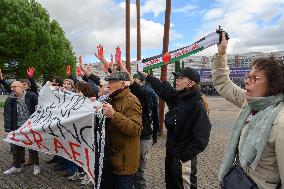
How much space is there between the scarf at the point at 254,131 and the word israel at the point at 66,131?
172 centimetres

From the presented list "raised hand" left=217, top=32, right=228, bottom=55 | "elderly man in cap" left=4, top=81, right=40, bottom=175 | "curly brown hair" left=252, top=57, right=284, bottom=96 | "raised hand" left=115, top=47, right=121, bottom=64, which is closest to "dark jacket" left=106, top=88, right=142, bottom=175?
"raised hand" left=115, top=47, right=121, bottom=64

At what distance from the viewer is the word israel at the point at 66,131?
4.07 metres

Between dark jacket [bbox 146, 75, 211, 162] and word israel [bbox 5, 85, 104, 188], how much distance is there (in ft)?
2.84

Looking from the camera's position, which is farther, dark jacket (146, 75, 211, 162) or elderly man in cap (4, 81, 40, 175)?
elderly man in cap (4, 81, 40, 175)

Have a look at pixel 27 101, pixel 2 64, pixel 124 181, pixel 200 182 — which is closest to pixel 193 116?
pixel 124 181

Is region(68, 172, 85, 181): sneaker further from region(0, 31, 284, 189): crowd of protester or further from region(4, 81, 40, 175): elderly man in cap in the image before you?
region(4, 81, 40, 175): elderly man in cap

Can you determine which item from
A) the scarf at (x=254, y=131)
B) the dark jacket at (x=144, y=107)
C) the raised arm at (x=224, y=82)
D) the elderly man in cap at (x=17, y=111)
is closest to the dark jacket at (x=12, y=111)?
the elderly man in cap at (x=17, y=111)

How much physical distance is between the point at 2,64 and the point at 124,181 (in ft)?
85.4

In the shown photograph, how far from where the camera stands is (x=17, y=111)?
6.58 meters

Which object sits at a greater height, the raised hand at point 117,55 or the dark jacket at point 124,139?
the raised hand at point 117,55

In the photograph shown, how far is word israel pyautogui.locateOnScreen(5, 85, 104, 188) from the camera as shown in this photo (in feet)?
13.3

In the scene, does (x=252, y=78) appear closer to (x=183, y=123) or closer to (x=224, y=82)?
(x=224, y=82)

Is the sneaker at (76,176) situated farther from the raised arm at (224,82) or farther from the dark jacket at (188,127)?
the raised arm at (224,82)

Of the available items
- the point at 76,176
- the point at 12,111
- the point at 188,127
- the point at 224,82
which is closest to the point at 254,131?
the point at 224,82
